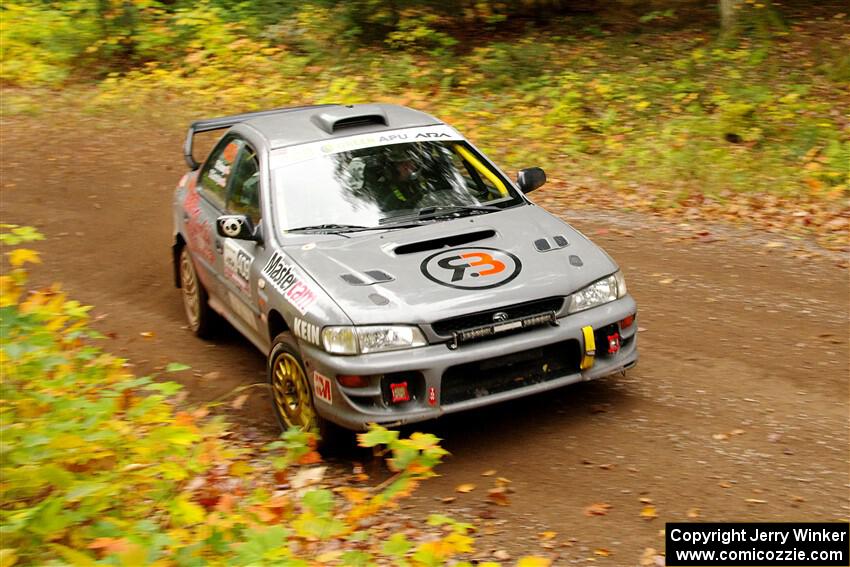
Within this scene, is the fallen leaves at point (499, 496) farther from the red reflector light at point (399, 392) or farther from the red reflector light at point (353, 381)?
the red reflector light at point (353, 381)

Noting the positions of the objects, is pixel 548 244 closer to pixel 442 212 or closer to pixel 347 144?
pixel 442 212

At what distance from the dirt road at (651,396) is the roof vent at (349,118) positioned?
190 cm

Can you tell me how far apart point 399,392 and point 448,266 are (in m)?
0.86

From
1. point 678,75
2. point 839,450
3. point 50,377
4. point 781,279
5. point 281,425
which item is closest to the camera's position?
point 50,377

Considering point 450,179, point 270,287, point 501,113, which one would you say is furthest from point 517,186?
point 501,113

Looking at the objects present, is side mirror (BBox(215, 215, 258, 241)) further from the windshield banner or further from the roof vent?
the roof vent

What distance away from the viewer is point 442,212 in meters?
6.86

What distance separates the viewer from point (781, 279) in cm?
866

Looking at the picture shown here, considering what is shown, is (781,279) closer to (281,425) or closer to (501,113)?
(281,425)

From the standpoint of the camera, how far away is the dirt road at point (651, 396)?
521 cm

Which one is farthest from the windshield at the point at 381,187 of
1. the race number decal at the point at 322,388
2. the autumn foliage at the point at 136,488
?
the autumn foliage at the point at 136,488

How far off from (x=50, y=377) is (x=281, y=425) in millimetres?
1627
